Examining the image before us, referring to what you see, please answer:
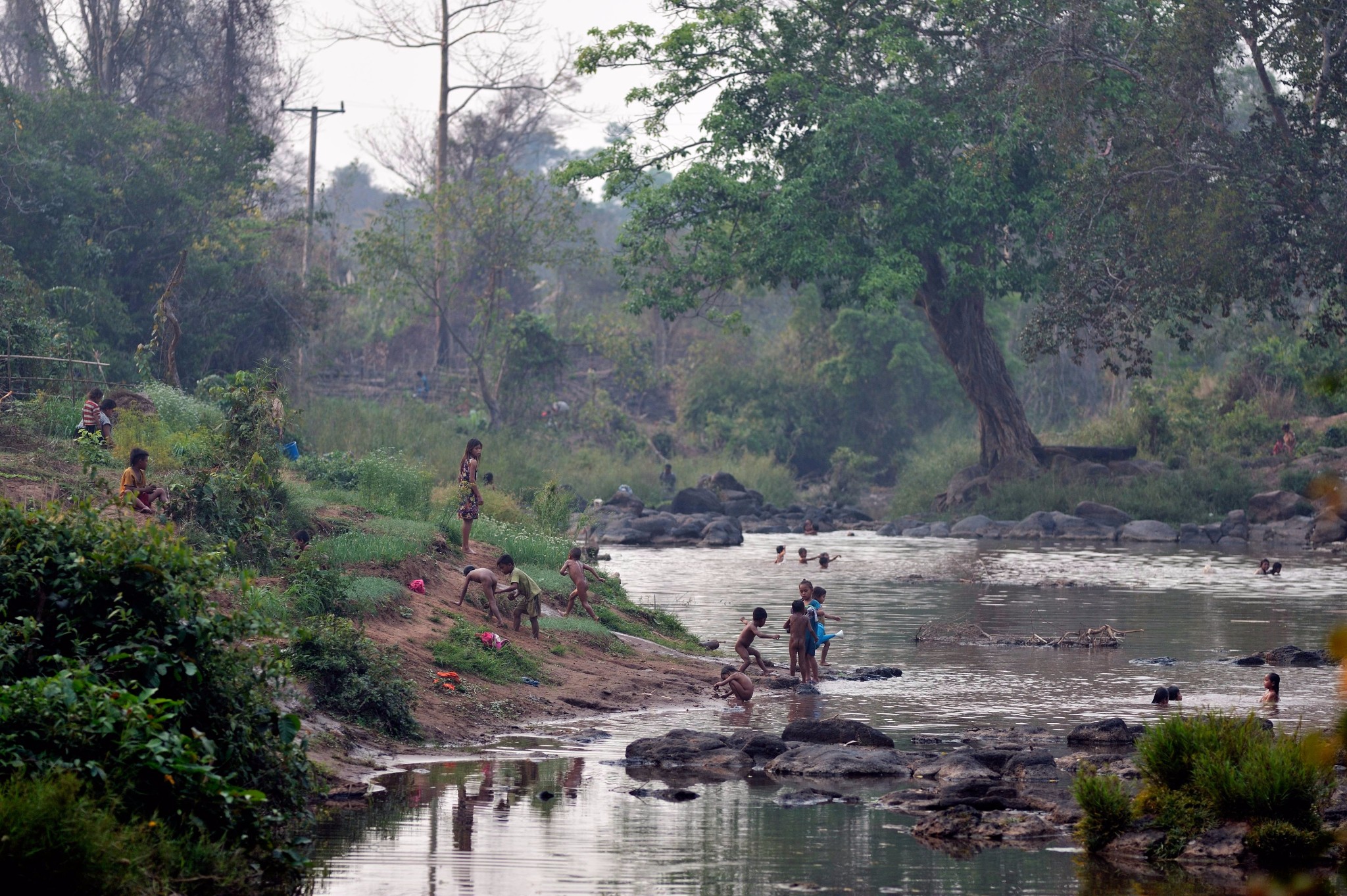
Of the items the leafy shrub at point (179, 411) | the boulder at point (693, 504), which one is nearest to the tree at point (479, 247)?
the boulder at point (693, 504)

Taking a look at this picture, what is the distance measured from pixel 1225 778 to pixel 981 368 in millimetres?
33924

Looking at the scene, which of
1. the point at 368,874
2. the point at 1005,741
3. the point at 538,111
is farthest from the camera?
the point at 538,111

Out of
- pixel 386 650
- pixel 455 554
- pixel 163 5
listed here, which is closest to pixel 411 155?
pixel 163 5

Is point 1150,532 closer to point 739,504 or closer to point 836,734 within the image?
point 739,504

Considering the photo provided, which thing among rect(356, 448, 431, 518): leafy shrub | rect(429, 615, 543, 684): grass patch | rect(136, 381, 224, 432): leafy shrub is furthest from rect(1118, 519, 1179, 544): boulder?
rect(429, 615, 543, 684): grass patch

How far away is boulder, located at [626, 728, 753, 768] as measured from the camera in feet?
40.8

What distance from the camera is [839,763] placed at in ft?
Answer: 39.8

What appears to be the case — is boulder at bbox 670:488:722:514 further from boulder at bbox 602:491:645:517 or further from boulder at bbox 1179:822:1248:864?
boulder at bbox 1179:822:1248:864

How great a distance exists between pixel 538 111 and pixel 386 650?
155 ft

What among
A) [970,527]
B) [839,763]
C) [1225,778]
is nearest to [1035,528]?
[970,527]

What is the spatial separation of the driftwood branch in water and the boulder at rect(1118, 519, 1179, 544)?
60.9 ft

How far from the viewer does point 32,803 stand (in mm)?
7035

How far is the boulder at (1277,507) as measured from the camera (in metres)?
39.5

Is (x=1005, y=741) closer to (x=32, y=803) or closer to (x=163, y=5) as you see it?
(x=32, y=803)
